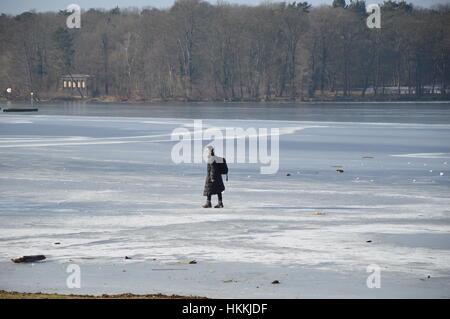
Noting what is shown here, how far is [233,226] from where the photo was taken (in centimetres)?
1438

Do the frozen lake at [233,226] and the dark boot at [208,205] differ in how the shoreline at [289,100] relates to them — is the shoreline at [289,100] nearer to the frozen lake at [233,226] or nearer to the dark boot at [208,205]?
the frozen lake at [233,226]

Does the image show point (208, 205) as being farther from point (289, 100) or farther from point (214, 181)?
point (289, 100)

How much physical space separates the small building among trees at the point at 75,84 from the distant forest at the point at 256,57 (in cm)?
263

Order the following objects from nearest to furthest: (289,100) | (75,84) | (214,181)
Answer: (214,181), (289,100), (75,84)


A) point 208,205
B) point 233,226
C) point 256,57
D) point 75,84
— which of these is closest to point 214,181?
point 208,205

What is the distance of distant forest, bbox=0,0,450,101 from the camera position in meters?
134

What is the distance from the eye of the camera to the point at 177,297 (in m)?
9.37

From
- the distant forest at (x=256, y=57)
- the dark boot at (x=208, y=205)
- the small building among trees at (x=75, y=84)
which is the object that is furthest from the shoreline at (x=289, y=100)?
the dark boot at (x=208, y=205)

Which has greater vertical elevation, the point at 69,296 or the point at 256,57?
the point at 256,57

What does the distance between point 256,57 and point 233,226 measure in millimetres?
123228

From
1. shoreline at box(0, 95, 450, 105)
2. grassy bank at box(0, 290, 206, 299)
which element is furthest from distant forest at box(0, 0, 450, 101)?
grassy bank at box(0, 290, 206, 299)

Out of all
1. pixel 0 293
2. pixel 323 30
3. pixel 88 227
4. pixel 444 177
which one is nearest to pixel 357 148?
pixel 444 177

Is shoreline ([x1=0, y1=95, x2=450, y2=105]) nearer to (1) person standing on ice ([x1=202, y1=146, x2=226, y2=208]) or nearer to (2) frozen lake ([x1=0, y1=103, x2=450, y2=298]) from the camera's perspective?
(2) frozen lake ([x1=0, y1=103, x2=450, y2=298])
